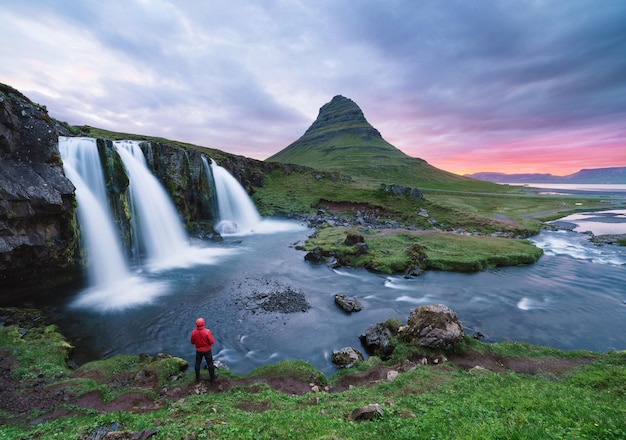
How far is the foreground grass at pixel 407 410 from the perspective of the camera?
8.20 meters

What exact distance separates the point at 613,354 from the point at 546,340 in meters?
4.60

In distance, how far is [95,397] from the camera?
44.1ft

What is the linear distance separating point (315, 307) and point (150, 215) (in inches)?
1196

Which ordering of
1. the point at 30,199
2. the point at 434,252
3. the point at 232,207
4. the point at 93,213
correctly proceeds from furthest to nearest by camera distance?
the point at 232,207
the point at 434,252
the point at 93,213
the point at 30,199

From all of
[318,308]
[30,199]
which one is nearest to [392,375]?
[318,308]

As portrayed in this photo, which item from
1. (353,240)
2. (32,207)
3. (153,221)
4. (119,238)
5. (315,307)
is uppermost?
(32,207)

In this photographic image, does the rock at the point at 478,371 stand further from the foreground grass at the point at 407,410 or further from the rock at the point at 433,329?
the rock at the point at 433,329

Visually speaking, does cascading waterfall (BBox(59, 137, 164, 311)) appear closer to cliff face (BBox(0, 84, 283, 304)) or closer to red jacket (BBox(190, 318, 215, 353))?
cliff face (BBox(0, 84, 283, 304))

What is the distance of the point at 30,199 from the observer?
2248cm

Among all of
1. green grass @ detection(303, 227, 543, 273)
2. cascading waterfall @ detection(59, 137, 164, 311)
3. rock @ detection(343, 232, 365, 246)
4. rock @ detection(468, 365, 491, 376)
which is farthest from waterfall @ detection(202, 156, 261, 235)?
rock @ detection(468, 365, 491, 376)

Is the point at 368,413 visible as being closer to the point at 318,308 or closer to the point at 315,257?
the point at 318,308

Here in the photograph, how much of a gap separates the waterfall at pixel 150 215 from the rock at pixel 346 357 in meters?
27.2

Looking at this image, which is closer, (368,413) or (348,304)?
(368,413)

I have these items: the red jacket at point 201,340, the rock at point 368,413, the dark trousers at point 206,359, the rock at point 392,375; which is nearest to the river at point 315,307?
the dark trousers at point 206,359
